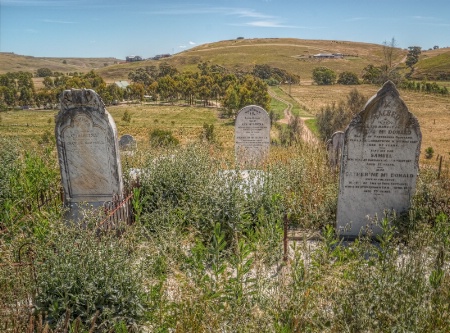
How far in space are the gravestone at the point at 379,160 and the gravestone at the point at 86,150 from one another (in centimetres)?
427

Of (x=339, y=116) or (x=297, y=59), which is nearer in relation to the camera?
(x=339, y=116)

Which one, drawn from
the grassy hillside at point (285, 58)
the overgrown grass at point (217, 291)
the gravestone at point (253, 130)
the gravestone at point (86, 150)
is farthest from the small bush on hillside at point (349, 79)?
the overgrown grass at point (217, 291)

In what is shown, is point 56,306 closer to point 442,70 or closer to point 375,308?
point 375,308

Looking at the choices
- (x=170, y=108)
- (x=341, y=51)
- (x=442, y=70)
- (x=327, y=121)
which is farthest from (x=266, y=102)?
(x=341, y=51)

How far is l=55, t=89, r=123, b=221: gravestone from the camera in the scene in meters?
6.94

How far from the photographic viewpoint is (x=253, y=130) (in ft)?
37.7

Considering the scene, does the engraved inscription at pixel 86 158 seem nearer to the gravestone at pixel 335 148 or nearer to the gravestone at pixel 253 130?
the gravestone at pixel 253 130

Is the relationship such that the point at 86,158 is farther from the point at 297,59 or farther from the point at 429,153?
the point at 297,59

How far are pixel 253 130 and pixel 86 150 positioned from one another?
5694mm

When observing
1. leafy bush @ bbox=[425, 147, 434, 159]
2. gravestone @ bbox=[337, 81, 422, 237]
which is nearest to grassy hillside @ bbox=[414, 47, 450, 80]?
leafy bush @ bbox=[425, 147, 434, 159]

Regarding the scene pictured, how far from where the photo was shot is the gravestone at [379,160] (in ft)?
20.4

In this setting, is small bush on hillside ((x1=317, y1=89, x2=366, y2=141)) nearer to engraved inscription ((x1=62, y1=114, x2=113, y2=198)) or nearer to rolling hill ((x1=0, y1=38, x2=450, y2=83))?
engraved inscription ((x1=62, y1=114, x2=113, y2=198))

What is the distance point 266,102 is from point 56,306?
45.2 metres

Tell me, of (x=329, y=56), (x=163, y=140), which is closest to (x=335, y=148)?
(x=163, y=140)
